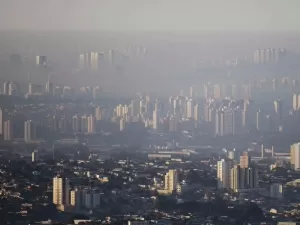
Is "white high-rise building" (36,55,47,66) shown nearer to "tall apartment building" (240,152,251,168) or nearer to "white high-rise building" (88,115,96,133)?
"white high-rise building" (88,115,96,133)

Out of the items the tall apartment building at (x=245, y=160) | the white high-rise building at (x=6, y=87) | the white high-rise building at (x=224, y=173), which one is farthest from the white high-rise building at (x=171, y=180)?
the white high-rise building at (x=6, y=87)

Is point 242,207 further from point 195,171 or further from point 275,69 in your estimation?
point 275,69

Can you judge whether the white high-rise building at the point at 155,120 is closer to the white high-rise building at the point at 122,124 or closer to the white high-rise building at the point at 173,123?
the white high-rise building at the point at 173,123

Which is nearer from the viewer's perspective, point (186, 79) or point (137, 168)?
point (137, 168)

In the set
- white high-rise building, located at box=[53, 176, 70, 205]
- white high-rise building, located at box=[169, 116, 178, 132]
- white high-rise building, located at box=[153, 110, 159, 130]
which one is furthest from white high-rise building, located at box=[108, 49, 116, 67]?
white high-rise building, located at box=[53, 176, 70, 205]

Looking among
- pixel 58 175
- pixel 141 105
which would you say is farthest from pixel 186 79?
pixel 58 175
